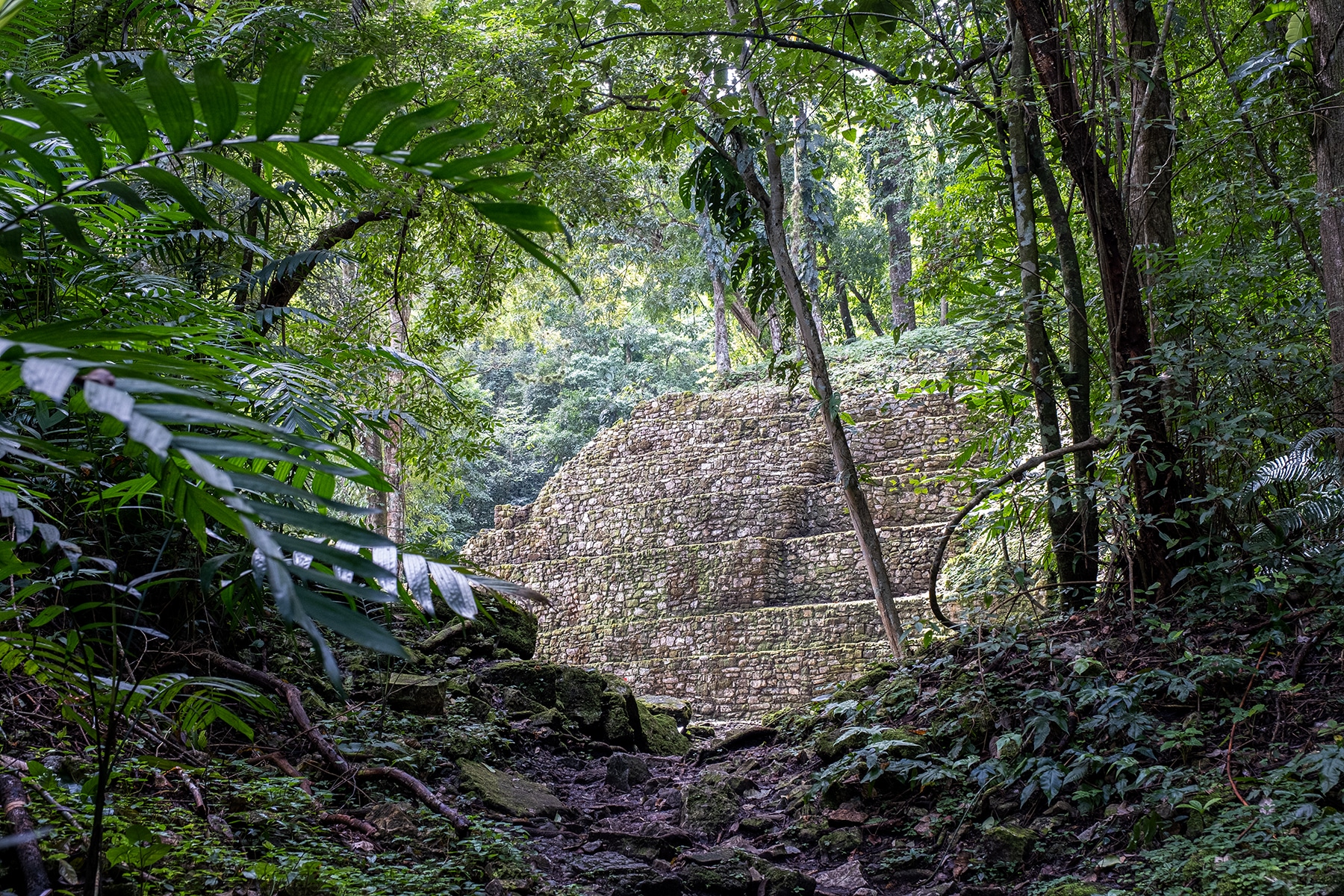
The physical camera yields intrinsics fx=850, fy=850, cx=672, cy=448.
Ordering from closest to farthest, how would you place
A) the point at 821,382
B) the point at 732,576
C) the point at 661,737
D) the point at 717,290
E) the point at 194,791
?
the point at 194,791 < the point at 821,382 < the point at 661,737 < the point at 732,576 < the point at 717,290

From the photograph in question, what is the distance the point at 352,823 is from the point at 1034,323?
9.84ft

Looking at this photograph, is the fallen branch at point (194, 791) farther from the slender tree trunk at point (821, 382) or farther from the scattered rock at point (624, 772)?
the slender tree trunk at point (821, 382)

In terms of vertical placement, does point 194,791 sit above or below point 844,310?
below

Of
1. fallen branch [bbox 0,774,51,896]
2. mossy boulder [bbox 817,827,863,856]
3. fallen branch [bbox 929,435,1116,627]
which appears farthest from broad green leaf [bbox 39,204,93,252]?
fallen branch [bbox 929,435,1116,627]

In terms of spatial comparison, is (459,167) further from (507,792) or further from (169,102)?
(507,792)

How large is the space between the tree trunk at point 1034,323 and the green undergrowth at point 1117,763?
308 mm

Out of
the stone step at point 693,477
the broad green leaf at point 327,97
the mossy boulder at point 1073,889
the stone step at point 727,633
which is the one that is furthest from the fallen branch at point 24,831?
the stone step at point 693,477

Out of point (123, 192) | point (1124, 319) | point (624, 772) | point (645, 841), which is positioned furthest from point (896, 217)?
point (123, 192)

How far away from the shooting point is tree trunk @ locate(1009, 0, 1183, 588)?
10.0 ft

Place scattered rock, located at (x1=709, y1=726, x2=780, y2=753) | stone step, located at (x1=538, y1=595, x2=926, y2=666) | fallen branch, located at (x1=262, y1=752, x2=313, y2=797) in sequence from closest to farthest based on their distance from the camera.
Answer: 1. fallen branch, located at (x1=262, y1=752, x2=313, y2=797)
2. scattered rock, located at (x1=709, y1=726, x2=780, y2=753)
3. stone step, located at (x1=538, y1=595, x2=926, y2=666)

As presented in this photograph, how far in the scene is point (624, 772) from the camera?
3.96m

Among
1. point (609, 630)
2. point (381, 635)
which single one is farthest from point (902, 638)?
point (609, 630)

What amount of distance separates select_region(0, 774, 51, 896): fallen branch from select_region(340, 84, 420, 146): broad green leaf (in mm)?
1105

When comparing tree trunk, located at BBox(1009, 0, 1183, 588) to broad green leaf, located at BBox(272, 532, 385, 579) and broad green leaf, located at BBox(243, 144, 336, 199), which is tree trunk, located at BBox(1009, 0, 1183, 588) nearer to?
broad green leaf, located at BBox(243, 144, 336, 199)
